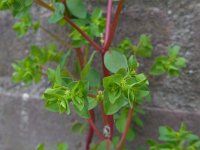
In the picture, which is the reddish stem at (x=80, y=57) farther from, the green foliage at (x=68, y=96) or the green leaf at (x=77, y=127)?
the green foliage at (x=68, y=96)

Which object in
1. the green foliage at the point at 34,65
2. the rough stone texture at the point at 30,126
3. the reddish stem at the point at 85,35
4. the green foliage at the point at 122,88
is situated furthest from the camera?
the rough stone texture at the point at 30,126

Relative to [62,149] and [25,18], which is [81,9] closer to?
[25,18]

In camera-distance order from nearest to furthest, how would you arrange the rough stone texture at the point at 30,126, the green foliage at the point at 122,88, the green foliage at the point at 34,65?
the green foliage at the point at 122,88 < the green foliage at the point at 34,65 < the rough stone texture at the point at 30,126

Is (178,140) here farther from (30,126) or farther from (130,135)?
(30,126)

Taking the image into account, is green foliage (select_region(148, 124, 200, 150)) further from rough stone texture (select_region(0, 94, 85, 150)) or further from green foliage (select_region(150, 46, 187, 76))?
rough stone texture (select_region(0, 94, 85, 150))

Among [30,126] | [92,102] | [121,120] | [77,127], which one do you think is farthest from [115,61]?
[30,126]

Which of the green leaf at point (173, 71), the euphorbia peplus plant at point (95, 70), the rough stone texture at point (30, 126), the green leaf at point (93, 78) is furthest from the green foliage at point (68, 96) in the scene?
the rough stone texture at point (30, 126)

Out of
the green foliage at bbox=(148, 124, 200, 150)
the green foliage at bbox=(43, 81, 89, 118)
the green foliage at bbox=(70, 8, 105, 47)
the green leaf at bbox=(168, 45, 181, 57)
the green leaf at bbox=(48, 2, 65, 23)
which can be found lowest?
the green foliage at bbox=(148, 124, 200, 150)

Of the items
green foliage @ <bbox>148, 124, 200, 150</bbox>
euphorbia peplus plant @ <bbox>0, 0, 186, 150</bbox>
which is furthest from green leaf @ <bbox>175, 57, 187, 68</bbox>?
green foliage @ <bbox>148, 124, 200, 150</bbox>
